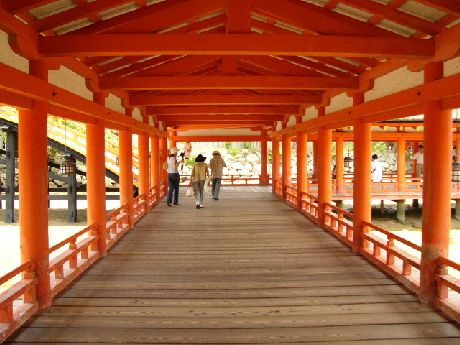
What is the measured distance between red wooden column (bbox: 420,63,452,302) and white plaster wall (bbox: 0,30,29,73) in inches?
170

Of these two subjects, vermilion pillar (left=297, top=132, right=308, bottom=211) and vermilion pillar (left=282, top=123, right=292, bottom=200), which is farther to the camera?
vermilion pillar (left=282, top=123, right=292, bottom=200)

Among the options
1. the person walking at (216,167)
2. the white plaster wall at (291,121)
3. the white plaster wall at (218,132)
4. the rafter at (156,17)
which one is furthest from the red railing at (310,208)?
the white plaster wall at (218,132)

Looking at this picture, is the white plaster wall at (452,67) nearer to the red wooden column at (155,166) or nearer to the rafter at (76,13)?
the rafter at (76,13)

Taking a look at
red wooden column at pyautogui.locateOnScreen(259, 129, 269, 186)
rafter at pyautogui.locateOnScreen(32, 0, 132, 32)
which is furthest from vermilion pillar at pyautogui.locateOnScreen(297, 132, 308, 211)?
red wooden column at pyautogui.locateOnScreen(259, 129, 269, 186)

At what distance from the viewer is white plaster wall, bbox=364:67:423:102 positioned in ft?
18.8

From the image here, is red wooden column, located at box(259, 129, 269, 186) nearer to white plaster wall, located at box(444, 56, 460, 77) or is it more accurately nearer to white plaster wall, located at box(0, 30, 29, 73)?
white plaster wall, located at box(444, 56, 460, 77)

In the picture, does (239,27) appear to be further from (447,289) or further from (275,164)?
(275,164)

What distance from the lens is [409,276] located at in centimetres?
580

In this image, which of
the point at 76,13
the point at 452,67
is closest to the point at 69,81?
the point at 76,13

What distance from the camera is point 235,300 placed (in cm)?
532

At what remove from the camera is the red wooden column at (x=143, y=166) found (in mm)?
12141

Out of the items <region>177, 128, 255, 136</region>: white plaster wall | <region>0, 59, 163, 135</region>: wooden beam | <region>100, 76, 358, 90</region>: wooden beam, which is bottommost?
<region>0, 59, 163, 135</region>: wooden beam

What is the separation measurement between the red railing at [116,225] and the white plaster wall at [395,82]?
4.99 m

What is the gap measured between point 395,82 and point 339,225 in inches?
138
